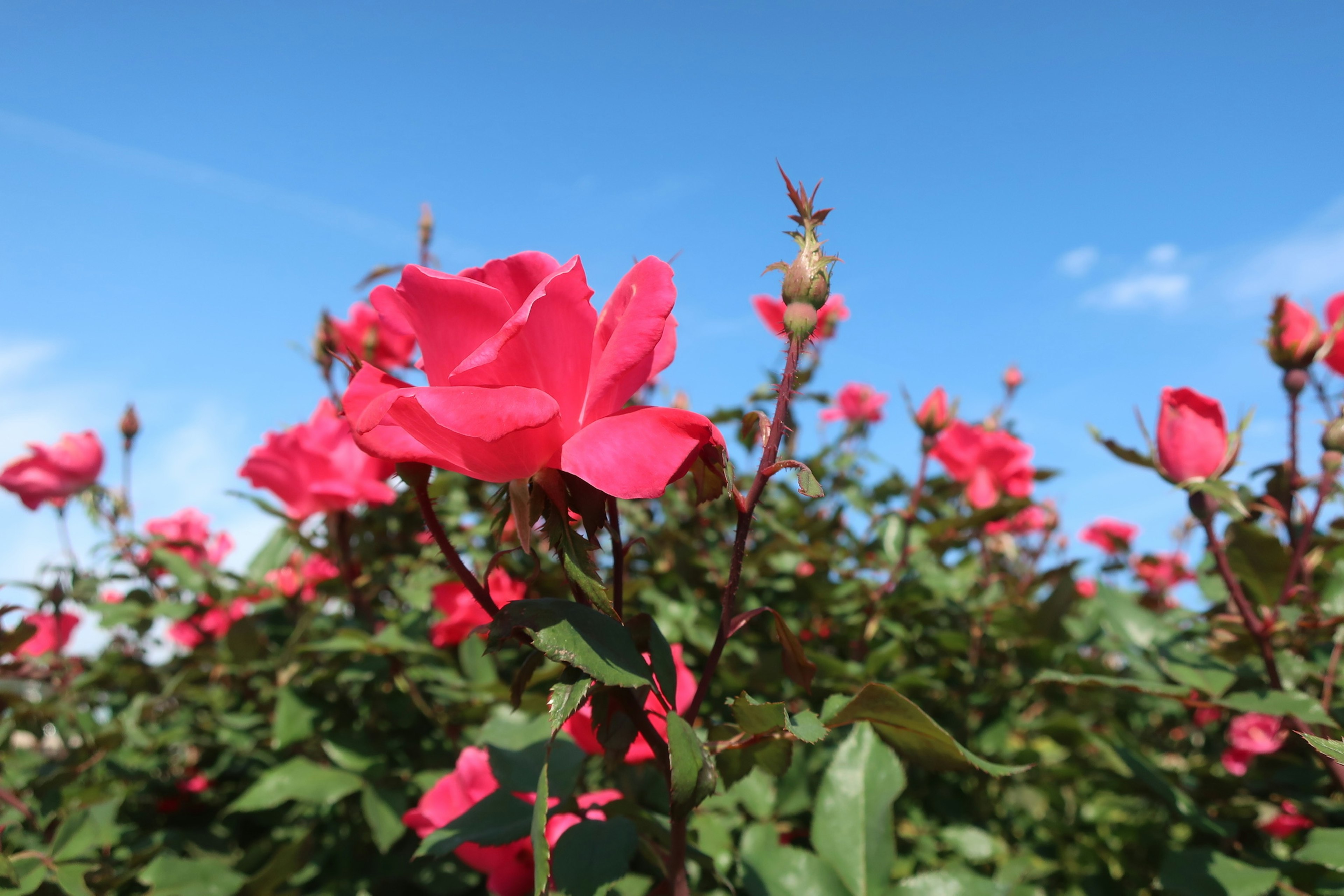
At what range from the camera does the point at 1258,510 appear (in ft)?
6.18

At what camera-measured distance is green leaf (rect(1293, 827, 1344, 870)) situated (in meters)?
1.35

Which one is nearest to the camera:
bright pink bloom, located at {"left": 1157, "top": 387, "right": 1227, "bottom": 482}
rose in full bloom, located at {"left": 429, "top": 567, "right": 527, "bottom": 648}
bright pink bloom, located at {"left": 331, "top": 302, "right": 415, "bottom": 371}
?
bright pink bloom, located at {"left": 1157, "top": 387, "right": 1227, "bottom": 482}

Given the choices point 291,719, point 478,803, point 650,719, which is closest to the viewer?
point 650,719

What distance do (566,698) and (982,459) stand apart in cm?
256

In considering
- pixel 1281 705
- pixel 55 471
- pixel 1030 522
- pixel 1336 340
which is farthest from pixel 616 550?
pixel 1030 522

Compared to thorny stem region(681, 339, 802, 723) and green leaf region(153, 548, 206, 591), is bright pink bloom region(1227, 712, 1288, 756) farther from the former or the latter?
green leaf region(153, 548, 206, 591)

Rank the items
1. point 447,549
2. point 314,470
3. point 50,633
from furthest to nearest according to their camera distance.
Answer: point 50,633 < point 314,470 < point 447,549

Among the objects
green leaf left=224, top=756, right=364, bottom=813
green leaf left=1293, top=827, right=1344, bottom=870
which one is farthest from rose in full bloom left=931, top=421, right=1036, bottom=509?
green leaf left=224, top=756, right=364, bottom=813

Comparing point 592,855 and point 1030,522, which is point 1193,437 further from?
point 1030,522

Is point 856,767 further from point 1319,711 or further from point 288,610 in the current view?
point 288,610

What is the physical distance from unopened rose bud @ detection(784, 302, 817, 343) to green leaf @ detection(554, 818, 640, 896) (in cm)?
65

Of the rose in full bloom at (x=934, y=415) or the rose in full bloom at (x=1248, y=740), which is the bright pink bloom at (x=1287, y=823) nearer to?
the rose in full bloom at (x=1248, y=740)

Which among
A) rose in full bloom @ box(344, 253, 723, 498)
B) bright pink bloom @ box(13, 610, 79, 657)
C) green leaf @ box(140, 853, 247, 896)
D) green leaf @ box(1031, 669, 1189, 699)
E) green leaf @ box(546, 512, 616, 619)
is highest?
bright pink bloom @ box(13, 610, 79, 657)

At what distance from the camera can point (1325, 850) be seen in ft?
4.63
